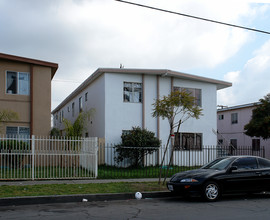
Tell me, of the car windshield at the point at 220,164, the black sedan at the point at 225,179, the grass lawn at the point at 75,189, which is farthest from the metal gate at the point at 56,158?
the car windshield at the point at 220,164

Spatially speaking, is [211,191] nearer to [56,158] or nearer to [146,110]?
[56,158]

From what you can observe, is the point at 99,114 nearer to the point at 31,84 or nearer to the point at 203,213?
the point at 31,84

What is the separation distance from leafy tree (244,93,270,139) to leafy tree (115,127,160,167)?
7.62m

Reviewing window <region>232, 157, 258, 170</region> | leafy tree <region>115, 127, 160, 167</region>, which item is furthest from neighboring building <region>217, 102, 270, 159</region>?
window <region>232, 157, 258, 170</region>

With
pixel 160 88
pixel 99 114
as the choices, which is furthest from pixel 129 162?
pixel 160 88

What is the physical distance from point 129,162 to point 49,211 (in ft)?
36.5

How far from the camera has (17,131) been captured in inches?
685

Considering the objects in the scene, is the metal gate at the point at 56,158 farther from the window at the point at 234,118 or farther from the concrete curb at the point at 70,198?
the window at the point at 234,118

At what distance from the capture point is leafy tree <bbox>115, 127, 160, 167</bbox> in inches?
726

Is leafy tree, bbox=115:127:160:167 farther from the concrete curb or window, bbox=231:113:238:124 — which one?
window, bbox=231:113:238:124

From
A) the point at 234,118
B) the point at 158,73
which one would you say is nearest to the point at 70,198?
the point at 158,73

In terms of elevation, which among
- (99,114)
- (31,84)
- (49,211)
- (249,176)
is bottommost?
(49,211)

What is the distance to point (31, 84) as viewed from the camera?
1766 centimetres

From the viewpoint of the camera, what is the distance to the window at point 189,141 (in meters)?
21.6
